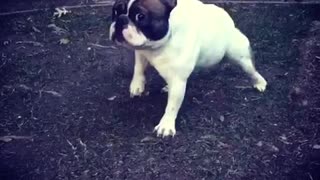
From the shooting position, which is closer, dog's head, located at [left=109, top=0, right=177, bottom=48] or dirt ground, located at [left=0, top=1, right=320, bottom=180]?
dog's head, located at [left=109, top=0, right=177, bottom=48]

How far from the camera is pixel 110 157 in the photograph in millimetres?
3033

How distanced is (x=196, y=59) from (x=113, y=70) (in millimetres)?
1075

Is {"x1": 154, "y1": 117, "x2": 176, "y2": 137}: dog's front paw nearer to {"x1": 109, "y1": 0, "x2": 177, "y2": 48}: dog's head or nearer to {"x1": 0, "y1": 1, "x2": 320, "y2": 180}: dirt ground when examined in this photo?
{"x1": 0, "y1": 1, "x2": 320, "y2": 180}: dirt ground

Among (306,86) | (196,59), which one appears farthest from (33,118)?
(306,86)

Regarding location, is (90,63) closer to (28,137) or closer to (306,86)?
(28,137)

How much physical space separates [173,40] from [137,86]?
65 cm

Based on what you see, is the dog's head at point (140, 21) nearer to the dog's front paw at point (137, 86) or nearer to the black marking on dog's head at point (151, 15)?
the black marking on dog's head at point (151, 15)

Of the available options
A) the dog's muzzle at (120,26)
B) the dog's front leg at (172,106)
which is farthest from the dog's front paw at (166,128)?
the dog's muzzle at (120,26)

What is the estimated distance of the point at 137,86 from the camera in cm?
356

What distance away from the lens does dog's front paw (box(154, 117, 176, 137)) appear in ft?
10.5

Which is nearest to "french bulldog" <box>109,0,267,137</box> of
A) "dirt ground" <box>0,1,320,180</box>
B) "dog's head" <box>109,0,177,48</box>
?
"dog's head" <box>109,0,177,48</box>

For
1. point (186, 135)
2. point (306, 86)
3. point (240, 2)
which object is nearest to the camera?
point (186, 135)

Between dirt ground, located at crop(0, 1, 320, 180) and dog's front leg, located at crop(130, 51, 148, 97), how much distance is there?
0.23ft

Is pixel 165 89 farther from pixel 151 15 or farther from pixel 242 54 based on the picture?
pixel 151 15
